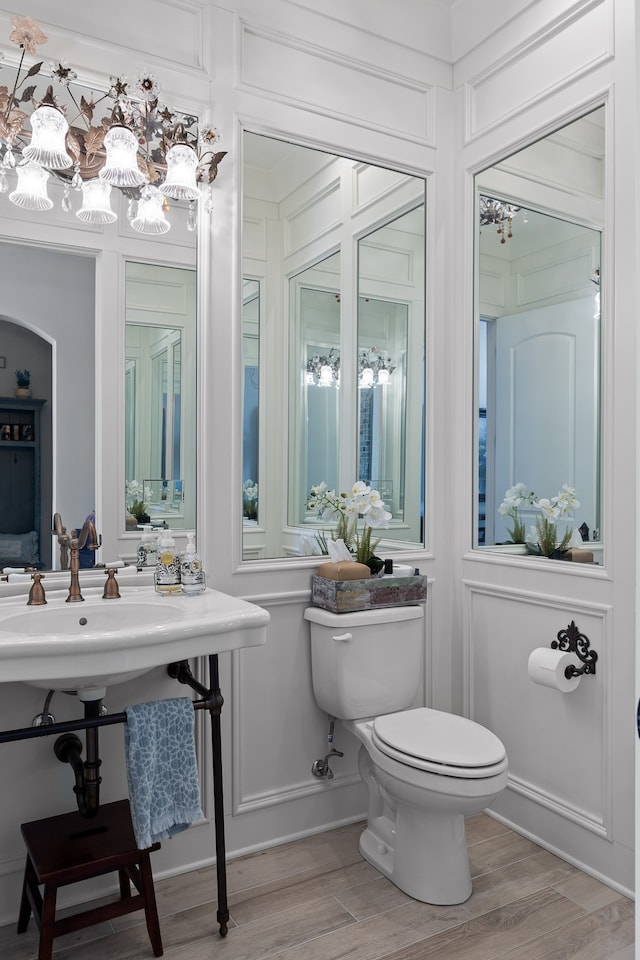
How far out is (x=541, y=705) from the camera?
2252 mm

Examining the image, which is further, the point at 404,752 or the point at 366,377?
the point at 366,377

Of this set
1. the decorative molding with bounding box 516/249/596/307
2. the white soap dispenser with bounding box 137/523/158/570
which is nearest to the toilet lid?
the white soap dispenser with bounding box 137/523/158/570

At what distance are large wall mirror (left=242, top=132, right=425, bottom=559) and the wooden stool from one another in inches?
34.8

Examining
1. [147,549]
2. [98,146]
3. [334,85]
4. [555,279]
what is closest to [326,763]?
[147,549]

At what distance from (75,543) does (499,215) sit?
180 cm

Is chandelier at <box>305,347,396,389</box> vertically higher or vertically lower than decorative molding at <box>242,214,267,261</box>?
lower

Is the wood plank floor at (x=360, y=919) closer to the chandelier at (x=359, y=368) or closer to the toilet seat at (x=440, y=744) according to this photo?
the toilet seat at (x=440, y=744)

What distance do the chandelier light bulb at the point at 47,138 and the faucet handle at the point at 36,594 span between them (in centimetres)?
110

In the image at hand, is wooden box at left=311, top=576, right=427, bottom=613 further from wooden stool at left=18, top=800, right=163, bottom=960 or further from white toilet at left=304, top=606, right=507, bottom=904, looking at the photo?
wooden stool at left=18, top=800, right=163, bottom=960

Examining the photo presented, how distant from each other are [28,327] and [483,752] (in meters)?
1.70

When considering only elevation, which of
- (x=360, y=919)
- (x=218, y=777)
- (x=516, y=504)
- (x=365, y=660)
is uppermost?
(x=516, y=504)

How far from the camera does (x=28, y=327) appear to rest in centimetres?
191

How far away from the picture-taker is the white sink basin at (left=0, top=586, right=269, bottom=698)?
144 centimetres

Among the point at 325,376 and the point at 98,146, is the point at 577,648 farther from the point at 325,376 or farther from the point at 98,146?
the point at 98,146
